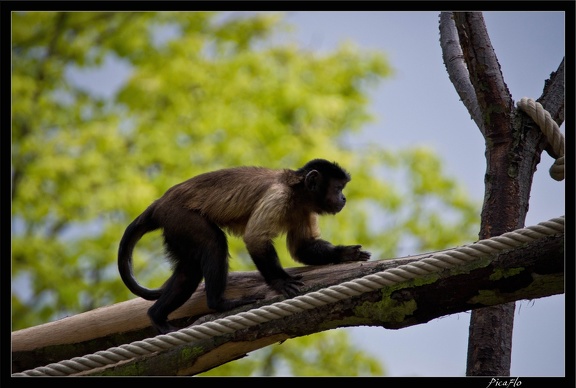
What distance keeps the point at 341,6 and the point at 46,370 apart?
2.96m

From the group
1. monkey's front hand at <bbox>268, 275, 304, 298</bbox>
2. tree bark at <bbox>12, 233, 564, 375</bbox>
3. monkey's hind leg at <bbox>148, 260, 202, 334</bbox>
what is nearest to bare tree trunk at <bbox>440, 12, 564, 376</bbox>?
tree bark at <bbox>12, 233, 564, 375</bbox>

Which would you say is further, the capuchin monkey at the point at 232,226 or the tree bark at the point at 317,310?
the capuchin monkey at the point at 232,226

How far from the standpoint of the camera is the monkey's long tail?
6.02 meters

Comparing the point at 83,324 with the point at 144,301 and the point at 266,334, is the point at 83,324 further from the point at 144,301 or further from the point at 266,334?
the point at 266,334

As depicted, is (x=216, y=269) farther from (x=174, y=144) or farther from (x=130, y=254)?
(x=174, y=144)

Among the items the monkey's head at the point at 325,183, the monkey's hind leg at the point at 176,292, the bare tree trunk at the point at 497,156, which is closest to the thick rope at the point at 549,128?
the bare tree trunk at the point at 497,156

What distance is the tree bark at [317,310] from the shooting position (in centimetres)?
416

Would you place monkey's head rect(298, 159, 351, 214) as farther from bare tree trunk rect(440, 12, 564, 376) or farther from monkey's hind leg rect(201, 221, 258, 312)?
bare tree trunk rect(440, 12, 564, 376)

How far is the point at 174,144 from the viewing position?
13102 mm

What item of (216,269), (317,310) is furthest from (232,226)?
(317,310)

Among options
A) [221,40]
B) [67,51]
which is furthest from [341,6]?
[67,51]

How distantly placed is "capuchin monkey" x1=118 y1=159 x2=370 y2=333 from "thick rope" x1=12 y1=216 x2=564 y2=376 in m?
1.14

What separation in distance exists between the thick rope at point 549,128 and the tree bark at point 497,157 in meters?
0.22

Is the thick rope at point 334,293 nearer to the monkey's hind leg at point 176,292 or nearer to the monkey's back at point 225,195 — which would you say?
the monkey's hind leg at point 176,292
